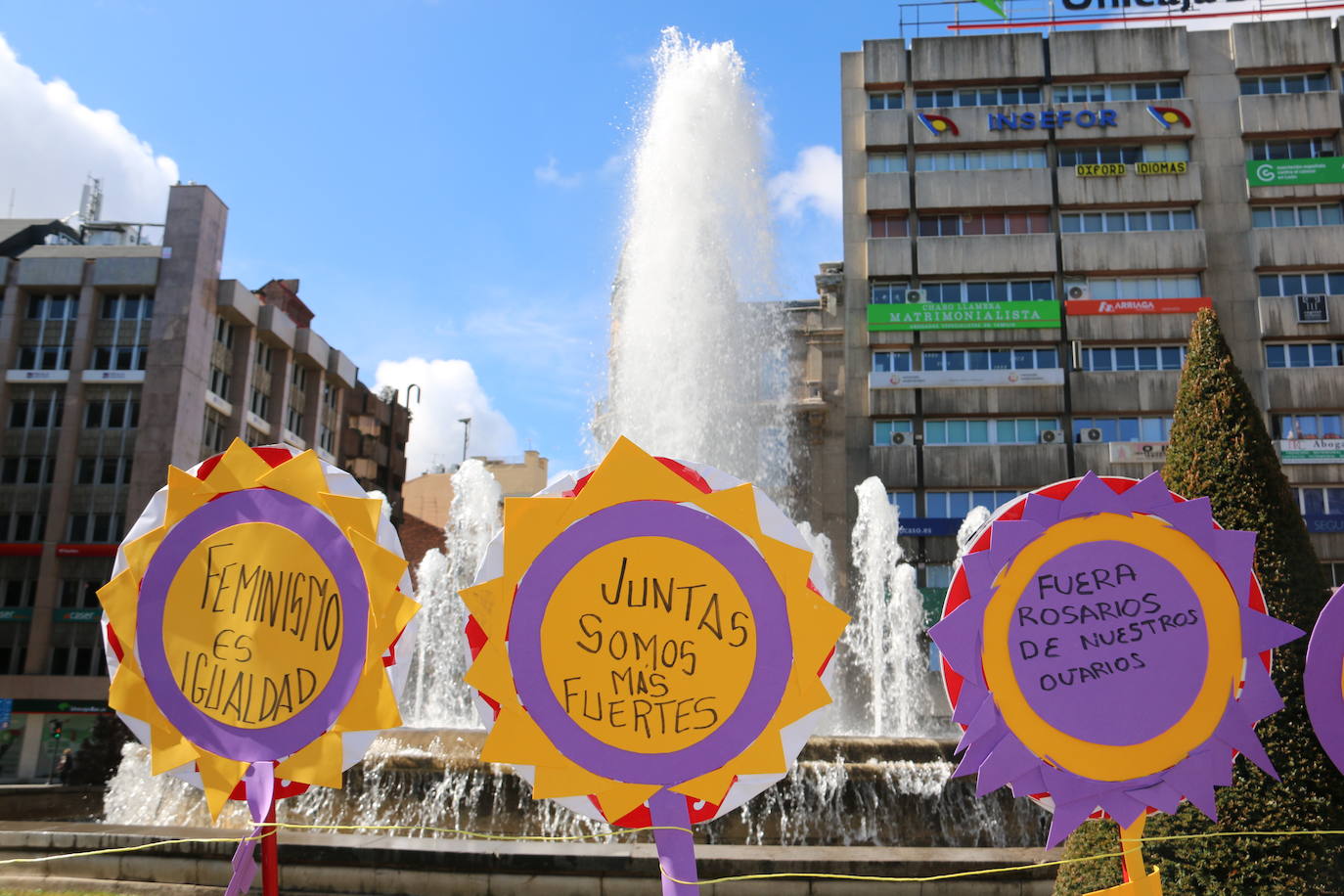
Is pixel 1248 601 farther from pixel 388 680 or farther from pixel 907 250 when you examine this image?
pixel 907 250

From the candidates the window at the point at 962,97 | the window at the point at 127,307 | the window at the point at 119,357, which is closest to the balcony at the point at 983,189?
the window at the point at 962,97

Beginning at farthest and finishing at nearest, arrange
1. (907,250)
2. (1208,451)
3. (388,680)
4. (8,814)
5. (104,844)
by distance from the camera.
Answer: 1. (907,250)
2. (8,814)
3. (104,844)
4. (1208,451)
5. (388,680)

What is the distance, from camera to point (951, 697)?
5.55 meters

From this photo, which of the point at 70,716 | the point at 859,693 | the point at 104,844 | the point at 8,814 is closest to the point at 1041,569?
the point at 104,844

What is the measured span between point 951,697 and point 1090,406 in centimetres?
4013

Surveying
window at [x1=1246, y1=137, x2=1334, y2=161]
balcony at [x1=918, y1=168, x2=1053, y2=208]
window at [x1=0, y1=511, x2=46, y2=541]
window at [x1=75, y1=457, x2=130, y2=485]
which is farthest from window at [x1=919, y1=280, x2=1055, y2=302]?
window at [x1=0, y1=511, x2=46, y2=541]

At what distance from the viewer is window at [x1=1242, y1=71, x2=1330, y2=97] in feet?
149

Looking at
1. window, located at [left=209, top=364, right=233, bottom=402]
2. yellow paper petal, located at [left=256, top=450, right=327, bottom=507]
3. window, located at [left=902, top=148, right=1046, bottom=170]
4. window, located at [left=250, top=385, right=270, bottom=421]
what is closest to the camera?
yellow paper petal, located at [left=256, top=450, right=327, bottom=507]

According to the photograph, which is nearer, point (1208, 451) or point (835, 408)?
point (1208, 451)

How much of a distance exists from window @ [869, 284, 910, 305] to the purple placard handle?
41164 mm

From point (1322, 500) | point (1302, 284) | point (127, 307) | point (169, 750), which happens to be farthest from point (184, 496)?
point (127, 307)

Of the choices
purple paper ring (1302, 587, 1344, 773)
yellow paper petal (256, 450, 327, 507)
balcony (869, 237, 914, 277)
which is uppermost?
balcony (869, 237, 914, 277)

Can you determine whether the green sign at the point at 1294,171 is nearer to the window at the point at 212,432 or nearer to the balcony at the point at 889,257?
the balcony at the point at 889,257

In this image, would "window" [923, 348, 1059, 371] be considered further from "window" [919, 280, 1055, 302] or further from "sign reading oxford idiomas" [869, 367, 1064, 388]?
"window" [919, 280, 1055, 302]
